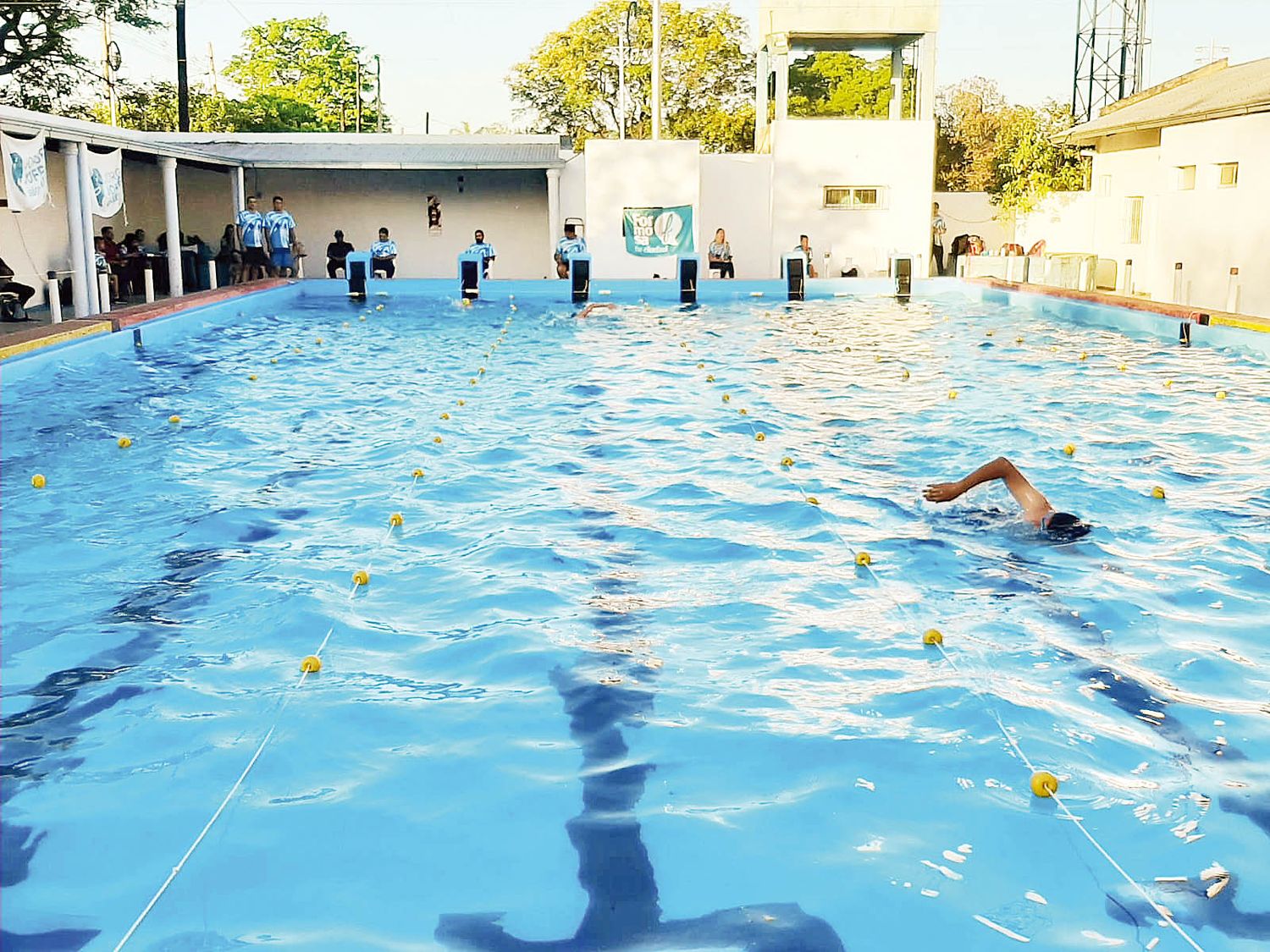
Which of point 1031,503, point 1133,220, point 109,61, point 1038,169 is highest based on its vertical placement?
point 109,61

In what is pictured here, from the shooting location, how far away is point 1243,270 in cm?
1600

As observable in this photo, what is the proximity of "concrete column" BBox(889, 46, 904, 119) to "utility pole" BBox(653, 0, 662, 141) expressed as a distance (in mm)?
4758

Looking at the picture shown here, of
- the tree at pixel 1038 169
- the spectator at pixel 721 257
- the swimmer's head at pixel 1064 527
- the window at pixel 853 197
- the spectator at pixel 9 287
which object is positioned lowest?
the swimmer's head at pixel 1064 527

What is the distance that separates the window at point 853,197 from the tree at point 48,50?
2024 centimetres

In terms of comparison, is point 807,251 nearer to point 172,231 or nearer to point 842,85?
point 842,85

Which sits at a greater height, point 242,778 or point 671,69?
point 671,69

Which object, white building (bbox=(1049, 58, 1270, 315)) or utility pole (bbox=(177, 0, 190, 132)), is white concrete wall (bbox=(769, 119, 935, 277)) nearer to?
white building (bbox=(1049, 58, 1270, 315))

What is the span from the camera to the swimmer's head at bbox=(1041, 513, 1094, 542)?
19.7 ft

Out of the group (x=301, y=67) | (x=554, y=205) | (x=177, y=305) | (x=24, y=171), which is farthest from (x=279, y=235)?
(x=301, y=67)

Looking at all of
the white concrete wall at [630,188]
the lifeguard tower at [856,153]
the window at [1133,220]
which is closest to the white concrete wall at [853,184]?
the lifeguard tower at [856,153]

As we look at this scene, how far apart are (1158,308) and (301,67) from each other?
145ft

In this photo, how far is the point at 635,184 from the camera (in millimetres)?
23000

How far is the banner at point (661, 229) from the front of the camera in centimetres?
2306

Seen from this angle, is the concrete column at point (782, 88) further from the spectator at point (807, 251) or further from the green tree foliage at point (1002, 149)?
the green tree foliage at point (1002, 149)
